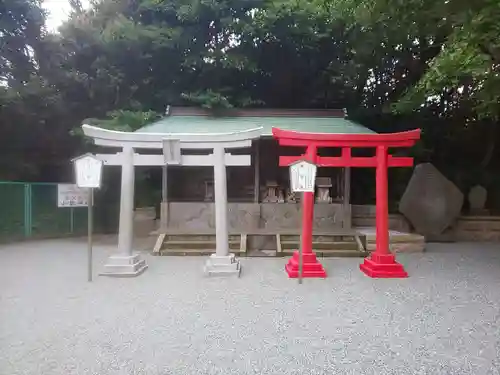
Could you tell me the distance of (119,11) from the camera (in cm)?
1271

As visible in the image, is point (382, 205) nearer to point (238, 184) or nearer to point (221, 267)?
point (221, 267)

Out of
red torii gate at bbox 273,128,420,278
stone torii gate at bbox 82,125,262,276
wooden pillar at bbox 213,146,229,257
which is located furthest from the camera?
wooden pillar at bbox 213,146,229,257

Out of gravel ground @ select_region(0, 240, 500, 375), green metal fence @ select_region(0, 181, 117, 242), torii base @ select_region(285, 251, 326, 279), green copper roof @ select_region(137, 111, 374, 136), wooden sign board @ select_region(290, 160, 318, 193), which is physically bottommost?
gravel ground @ select_region(0, 240, 500, 375)

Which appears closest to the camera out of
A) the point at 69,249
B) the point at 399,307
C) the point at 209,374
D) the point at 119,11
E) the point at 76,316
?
the point at 209,374

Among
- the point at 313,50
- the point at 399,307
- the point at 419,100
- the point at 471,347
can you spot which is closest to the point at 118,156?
the point at 399,307

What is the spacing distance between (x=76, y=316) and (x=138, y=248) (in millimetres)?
5049

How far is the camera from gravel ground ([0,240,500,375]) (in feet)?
10.8

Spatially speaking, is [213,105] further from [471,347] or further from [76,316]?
[471,347]

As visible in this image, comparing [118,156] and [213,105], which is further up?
[213,105]

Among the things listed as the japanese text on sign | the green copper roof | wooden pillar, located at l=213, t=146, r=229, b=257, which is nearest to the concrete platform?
the green copper roof

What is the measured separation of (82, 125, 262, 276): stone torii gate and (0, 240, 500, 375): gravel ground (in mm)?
424

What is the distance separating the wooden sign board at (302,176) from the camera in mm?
6242

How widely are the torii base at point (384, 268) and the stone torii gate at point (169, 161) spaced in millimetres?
2286

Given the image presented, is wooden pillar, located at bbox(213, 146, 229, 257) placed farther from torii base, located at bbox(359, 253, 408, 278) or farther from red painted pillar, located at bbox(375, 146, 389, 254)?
red painted pillar, located at bbox(375, 146, 389, 254)
